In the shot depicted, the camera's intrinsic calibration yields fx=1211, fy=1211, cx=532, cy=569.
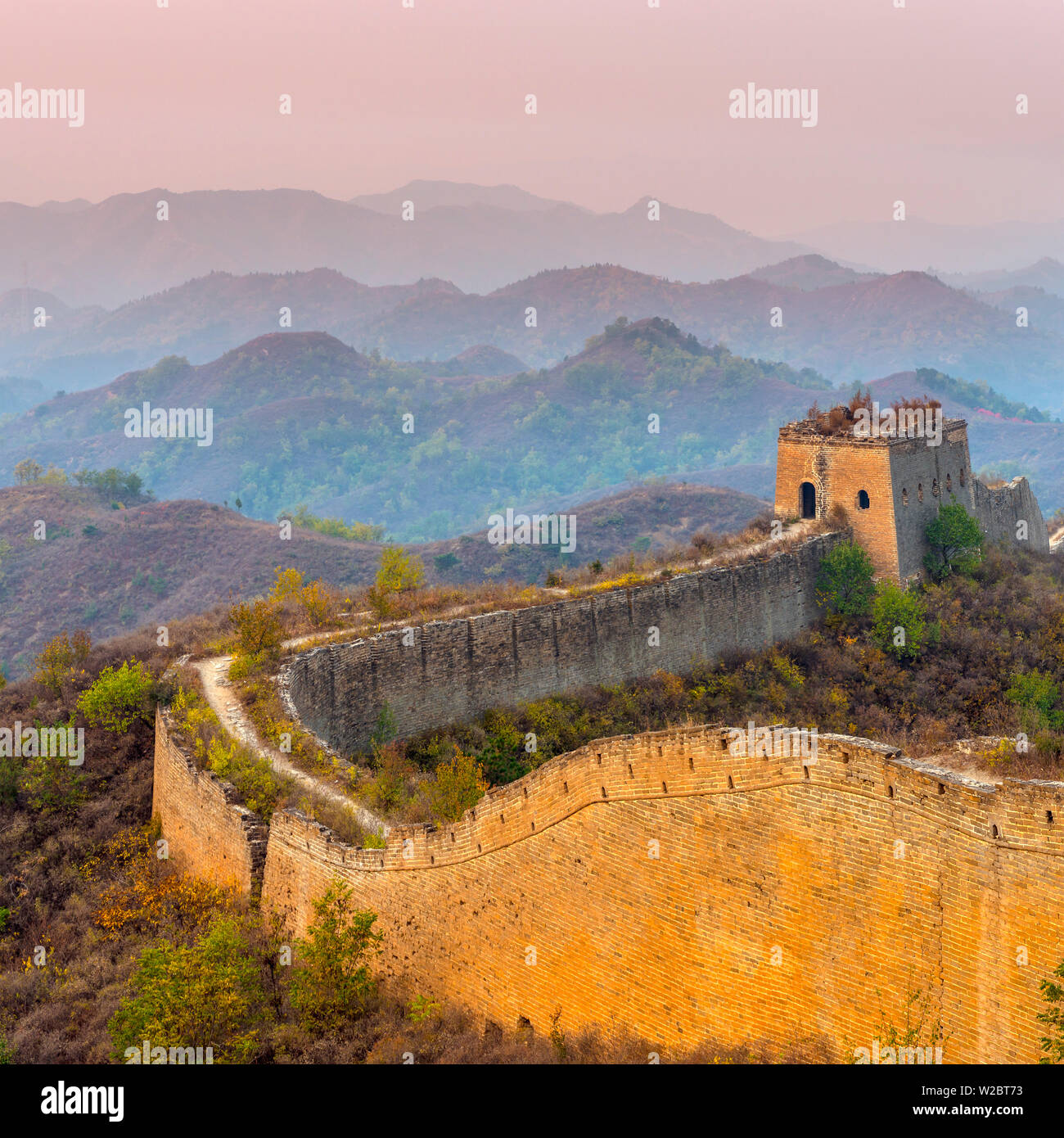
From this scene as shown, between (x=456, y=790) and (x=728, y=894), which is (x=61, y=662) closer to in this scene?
(x=456, y=790)

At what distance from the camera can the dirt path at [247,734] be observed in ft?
48.4

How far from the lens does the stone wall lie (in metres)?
36.7

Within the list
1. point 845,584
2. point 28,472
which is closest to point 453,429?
point 28,472

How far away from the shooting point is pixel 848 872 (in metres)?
9.84

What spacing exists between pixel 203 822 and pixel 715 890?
7.87 m

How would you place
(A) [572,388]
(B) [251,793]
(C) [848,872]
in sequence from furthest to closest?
1. (A) [572,388]
2. (B) [251,793]
3. (C) [848,872]

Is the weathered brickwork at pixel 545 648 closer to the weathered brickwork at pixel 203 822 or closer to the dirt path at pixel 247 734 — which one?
the dirt path at pixel 247 734

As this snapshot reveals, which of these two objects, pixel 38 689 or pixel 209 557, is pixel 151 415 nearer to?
pixel 209 557

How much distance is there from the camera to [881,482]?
31.3 metres

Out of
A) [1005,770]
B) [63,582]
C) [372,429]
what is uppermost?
[372,429]

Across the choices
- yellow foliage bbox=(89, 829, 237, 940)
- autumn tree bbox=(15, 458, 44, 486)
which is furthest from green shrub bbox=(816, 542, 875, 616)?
autumn tree bbox=(15, 458, 44, 486)

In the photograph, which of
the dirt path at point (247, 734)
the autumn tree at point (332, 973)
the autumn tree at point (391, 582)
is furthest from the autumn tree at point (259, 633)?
the autumn tree at point (332, 973)
